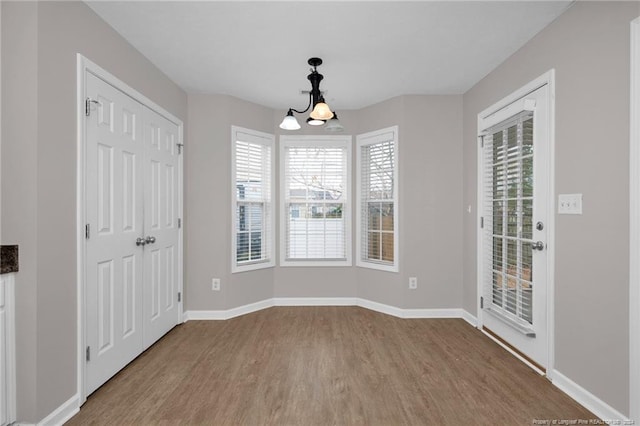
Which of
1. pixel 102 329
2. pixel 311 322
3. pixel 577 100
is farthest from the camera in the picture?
pixel 311 322

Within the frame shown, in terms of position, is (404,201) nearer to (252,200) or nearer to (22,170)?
(252,200)

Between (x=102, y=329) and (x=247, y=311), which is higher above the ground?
(x=102, y=329)

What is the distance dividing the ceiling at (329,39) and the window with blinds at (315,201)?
2.94 feet

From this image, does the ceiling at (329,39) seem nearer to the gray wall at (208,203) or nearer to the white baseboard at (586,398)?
the gray wall at (208,203)

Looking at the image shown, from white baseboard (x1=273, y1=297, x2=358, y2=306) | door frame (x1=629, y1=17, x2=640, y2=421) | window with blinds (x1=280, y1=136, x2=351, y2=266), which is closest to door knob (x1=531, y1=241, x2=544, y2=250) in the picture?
door frame (x1=629, y1=17, x2=640, y2=421)

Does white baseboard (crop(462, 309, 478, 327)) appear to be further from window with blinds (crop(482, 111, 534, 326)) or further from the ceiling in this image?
the ceiling

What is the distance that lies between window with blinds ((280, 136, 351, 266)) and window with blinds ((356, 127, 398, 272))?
7.4 inches

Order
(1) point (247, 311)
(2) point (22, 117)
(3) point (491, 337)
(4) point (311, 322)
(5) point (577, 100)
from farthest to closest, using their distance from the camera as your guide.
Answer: (1) point (247, 311) → (4) point (311, 322) → (3) point (491, 337) → (5) point (577, 100) → (2) point (22, 117)

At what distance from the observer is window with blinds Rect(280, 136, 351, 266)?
4.31 meters

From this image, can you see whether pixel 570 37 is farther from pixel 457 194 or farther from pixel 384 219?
pixel 384 219

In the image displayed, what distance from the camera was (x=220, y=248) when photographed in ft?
12.3

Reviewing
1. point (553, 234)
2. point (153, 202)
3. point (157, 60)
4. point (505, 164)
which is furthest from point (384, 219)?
point (157, 60)

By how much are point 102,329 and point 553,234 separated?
3.26m

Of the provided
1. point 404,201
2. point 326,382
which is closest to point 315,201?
point 404,201
